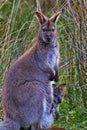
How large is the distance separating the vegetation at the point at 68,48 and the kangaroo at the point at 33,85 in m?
0.68

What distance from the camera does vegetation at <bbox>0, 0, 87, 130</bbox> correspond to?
7930 millimetres

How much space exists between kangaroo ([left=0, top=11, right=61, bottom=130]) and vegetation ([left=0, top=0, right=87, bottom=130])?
0.68 m

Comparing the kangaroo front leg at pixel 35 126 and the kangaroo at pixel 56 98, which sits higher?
the kangaroo at pixel 56 98

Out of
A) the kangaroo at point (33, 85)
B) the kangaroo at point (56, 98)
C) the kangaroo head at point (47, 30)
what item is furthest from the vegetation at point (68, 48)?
the kangaroo head at point (47, 30)

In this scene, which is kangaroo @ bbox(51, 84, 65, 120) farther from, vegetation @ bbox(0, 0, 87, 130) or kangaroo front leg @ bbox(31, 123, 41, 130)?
kangaroo front leg @ bbox(31, 123, 41, 130)

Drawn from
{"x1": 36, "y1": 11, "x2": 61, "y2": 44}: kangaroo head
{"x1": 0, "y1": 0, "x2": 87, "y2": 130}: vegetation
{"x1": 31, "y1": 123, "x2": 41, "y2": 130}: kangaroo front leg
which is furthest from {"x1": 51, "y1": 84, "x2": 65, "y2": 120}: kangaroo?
{"x1": 36, "y1": 11, "x2": 61, "y2": 44}: kangaroo head

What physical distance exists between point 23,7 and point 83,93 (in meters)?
2.42

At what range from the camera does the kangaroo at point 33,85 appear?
6.75 m

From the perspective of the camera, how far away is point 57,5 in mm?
8102

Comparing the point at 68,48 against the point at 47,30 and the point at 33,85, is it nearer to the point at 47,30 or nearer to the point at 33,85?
the point at 47,30

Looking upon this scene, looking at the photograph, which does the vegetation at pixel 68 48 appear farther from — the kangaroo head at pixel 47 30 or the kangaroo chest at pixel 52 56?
the kangaroo head at pixel 47 30

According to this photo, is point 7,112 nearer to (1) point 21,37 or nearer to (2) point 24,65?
(2) point 24,65

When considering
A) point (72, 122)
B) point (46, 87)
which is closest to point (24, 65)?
point (46, 87)

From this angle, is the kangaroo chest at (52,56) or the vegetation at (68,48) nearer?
the kangaroo chest at (52,56)
